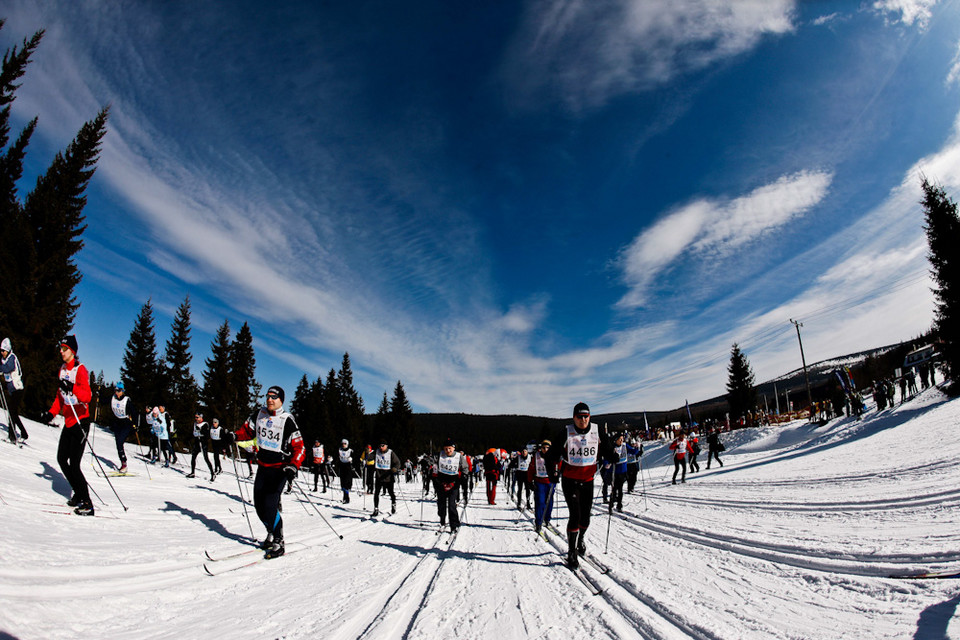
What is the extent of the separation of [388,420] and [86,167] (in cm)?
4679

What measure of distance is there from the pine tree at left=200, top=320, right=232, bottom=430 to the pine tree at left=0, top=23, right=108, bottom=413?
21.6 m

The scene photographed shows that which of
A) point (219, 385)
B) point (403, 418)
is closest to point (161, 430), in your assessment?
point (219, 385)

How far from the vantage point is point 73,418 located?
5.84 m

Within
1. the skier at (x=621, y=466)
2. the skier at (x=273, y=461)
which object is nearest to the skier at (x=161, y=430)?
the skier at (x=273, y=461)

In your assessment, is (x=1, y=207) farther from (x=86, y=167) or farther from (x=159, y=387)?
(x=159, y=387)

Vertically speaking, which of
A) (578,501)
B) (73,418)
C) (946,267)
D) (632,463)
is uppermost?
(946,267)

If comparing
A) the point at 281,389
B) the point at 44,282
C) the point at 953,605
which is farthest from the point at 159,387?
the point at 953,605

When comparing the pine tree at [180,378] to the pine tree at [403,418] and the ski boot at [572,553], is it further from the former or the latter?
the ski boot at [572,553]

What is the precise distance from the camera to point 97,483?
351 inches

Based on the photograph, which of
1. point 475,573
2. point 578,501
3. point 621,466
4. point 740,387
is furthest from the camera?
point 740,387

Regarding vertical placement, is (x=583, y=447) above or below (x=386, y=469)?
above

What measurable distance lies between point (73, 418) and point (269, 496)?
10.4 feet

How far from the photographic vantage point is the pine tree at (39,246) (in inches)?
765

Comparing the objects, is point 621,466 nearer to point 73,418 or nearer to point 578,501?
point 578,501
